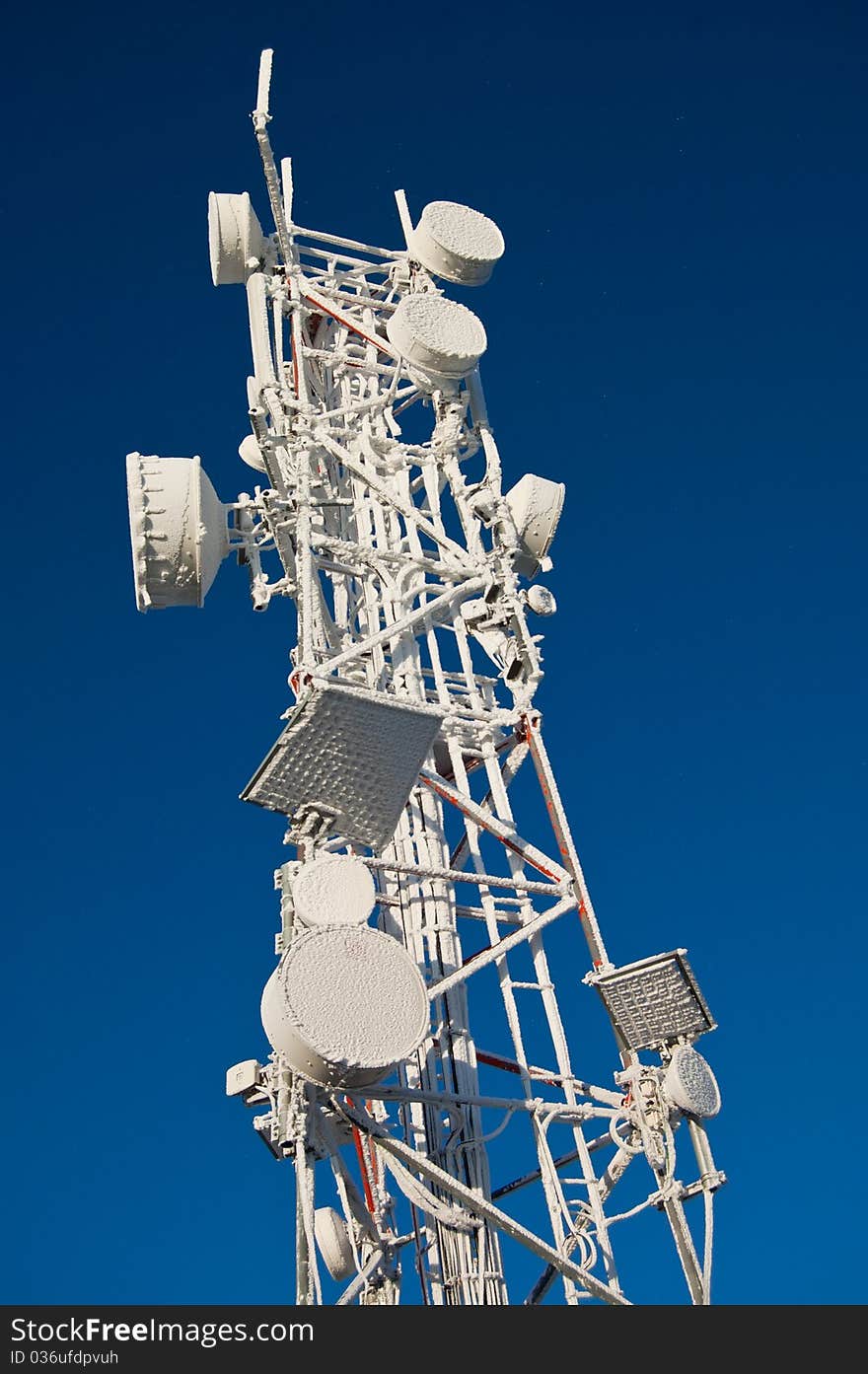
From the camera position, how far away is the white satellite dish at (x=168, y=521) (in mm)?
15516

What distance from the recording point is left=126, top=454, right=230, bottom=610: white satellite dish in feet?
50.9

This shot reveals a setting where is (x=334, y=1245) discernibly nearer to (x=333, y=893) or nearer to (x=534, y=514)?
(x=333, y=893)

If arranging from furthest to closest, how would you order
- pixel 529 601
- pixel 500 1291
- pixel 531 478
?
pixel 531 478 → pixel 529 601 → pixel 500 1291

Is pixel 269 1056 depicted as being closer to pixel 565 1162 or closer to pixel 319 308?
pixel 565 1162

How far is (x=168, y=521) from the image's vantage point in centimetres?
1555

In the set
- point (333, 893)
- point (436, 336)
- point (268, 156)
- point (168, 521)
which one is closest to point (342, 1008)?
point (333, 893)

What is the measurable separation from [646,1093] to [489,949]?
2.15m

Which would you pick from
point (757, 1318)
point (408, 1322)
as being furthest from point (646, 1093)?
point (408, 1322)

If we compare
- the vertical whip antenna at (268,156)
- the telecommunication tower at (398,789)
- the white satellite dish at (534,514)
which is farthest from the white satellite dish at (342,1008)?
the vertical whip antenna at (268,156)

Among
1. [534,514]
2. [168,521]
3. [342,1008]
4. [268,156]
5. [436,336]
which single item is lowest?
[342,1008]

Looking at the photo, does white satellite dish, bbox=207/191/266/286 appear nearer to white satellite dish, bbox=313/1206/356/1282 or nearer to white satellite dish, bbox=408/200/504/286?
white satellite dish, bbox=408/200/504/286

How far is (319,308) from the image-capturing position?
1922 centimetres

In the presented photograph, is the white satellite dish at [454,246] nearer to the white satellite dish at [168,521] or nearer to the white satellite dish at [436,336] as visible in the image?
the white satellite dish at [436,336]

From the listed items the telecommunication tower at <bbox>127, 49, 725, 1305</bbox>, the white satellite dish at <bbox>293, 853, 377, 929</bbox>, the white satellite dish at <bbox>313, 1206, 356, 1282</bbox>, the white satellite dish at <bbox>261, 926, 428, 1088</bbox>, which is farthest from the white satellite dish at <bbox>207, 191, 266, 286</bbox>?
the white satellite dish at <bbox>313, 1206, 356, 1282</bbox>
